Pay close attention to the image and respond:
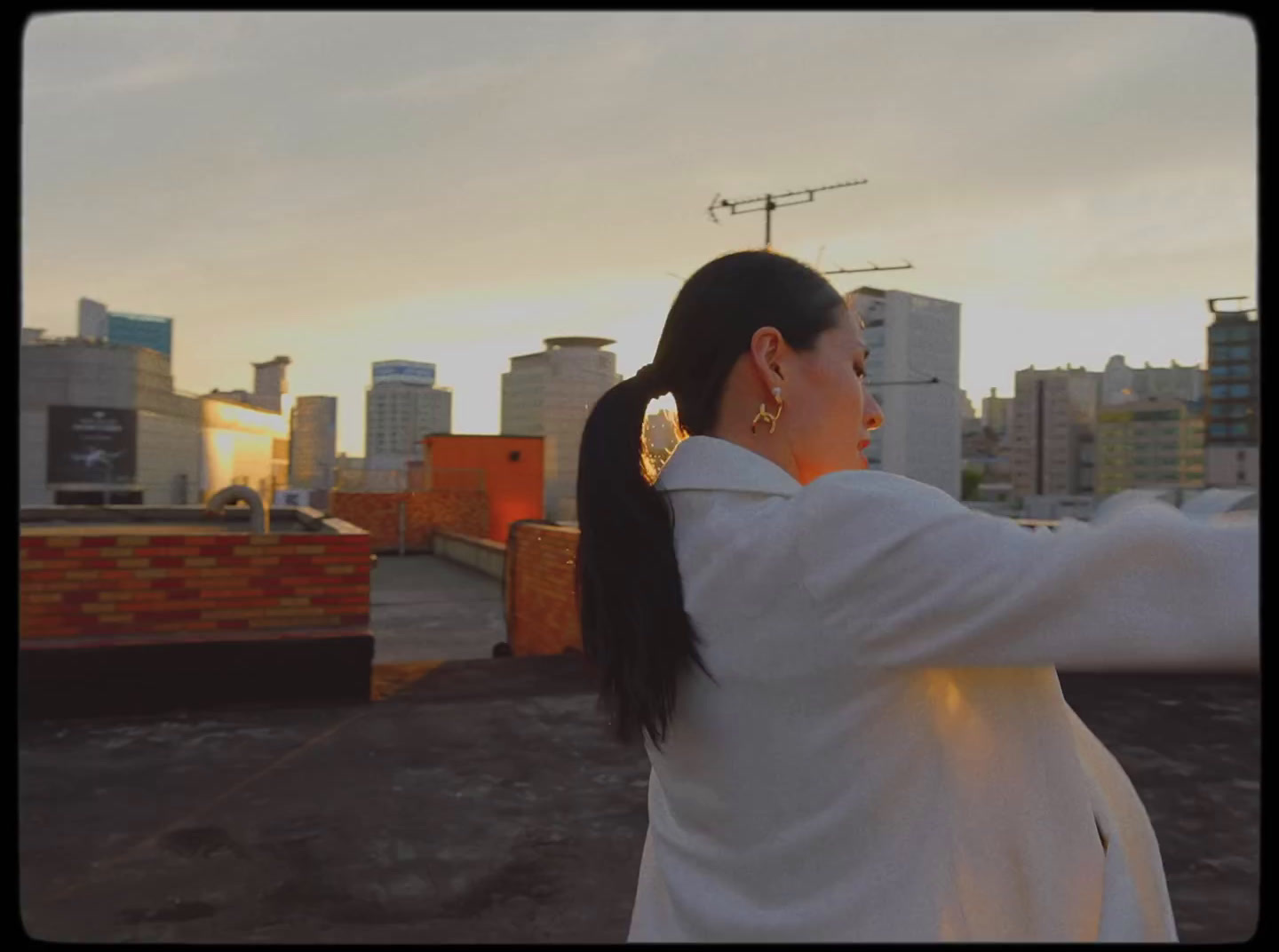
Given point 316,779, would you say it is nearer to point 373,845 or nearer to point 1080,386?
point 373,845

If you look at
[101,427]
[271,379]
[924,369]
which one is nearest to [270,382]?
[271,379]

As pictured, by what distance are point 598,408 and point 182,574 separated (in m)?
5.50

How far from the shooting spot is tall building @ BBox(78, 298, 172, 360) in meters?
95.7

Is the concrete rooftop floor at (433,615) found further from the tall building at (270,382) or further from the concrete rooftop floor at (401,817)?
the tall building at (270,382)

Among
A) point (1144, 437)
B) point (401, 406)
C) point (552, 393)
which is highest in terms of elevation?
point (401, 406)

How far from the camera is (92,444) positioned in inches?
1479

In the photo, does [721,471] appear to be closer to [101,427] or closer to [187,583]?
[187,583]

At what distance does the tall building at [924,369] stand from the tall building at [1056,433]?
25.4 m

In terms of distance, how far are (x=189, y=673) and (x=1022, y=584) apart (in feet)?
19.3

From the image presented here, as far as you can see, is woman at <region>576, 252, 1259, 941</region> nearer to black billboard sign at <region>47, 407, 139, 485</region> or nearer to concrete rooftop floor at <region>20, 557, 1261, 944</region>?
concrete rooftop floor at <region>20, 557, 1261, 944</region>

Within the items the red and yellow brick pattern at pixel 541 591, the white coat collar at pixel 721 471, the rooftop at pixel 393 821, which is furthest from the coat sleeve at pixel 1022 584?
the red and yellow brick pattern at pixel 541 591

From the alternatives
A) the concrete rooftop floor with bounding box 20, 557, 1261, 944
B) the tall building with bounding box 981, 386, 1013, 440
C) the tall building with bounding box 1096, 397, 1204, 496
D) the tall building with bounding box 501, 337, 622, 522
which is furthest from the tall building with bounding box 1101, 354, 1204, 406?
the concrete rooftop floor with bounding box 20, 557, 1261, 944

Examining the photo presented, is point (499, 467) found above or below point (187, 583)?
above

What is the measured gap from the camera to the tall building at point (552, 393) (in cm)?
2469
